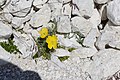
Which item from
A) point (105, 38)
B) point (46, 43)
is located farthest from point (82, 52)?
point (46, 43)

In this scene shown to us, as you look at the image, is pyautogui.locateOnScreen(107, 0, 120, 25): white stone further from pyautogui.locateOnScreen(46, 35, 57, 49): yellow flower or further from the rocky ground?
pyautogui.locateOnScreen(46, 35, 57, 49): yellow flower

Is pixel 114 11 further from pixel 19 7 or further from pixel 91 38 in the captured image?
pixel 19 7

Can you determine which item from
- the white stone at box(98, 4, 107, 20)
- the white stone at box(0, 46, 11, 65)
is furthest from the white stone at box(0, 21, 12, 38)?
the white stone at box(98, 4, 107, 20)

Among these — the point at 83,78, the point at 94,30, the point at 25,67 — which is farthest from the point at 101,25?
the point at 25,67

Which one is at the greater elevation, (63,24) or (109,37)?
(63,24)

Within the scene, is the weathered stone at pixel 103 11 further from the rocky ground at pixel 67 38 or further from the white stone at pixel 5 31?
the white stone at pixel 5 31
